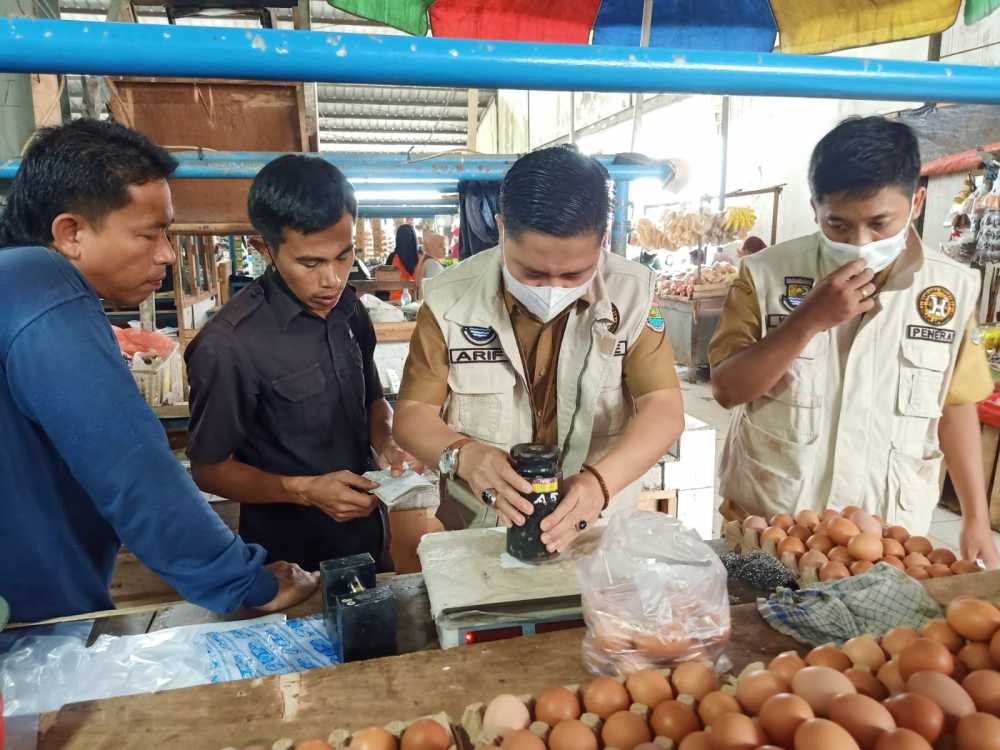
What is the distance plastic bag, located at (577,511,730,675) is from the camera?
1025mm

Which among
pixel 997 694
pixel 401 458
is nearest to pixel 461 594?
pixel 997 694

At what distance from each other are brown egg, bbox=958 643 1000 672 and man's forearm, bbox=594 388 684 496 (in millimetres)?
689

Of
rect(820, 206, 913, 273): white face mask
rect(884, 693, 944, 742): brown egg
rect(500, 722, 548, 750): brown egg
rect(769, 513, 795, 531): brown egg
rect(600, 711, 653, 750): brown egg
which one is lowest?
rect(769, 513, 795, 531): brown egg

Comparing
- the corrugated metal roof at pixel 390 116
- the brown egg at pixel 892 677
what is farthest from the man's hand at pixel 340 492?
the corrugated metal roof at pixel 390 116

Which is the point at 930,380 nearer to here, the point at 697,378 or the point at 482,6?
the point at 482,6

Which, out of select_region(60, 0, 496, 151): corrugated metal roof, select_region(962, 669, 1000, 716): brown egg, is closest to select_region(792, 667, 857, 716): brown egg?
select_region(962, 669, 1000, 716): brown egg

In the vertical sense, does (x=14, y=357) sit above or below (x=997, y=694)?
above

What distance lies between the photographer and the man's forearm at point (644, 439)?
4.94ft

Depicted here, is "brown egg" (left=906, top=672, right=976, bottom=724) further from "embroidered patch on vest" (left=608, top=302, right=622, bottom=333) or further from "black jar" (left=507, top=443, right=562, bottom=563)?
"embroidered patch on vest" (left=608, top=302, right=622, bottom=333)

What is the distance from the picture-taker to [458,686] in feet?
3.35

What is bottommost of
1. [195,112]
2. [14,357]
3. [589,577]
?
[589,577]

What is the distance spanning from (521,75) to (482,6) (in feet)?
5.01

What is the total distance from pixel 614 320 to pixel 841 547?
0.76 metres

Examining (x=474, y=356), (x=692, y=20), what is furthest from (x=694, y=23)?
(x=474, y=356)
